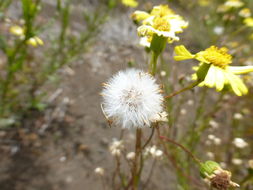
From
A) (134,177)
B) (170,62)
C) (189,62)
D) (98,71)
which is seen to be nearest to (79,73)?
(98,71)

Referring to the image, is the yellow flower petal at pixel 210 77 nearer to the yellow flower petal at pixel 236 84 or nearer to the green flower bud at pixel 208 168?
the yellow flower petal at pixel 236 84

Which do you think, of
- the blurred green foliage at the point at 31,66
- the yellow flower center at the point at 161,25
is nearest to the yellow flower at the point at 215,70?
the yellow flower center at the point at 161,25

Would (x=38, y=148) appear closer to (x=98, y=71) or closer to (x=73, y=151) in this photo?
(x=73, y=151)

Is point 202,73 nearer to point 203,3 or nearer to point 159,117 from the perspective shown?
point 159,117

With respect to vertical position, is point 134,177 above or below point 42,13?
below

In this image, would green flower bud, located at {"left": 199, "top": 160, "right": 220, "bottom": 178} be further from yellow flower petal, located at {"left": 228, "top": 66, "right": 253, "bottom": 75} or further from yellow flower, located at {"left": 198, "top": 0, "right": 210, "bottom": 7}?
yellow flower, located at {"left": 198, "top": 0, "right": 210, "bottom": 7}

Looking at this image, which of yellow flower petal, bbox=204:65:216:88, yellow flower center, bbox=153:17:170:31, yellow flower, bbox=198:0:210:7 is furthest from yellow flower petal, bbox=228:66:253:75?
yellow flower, bbox=198:0:210:7

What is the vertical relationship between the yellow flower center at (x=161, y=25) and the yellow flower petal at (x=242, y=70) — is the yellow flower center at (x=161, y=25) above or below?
above
